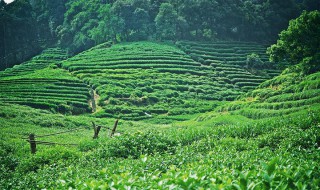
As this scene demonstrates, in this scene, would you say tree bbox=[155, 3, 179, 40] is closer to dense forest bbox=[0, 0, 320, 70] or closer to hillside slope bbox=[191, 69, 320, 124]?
dense forest bbox=[0, 0, 320, 70]

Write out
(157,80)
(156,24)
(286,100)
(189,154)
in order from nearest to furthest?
(189,154), (286,100), (157,80), (156,24)

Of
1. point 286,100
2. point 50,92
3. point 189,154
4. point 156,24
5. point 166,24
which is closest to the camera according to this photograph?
point 189,154

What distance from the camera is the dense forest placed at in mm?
80125

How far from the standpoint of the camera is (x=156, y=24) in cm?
8006

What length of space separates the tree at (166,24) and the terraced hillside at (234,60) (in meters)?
5.75

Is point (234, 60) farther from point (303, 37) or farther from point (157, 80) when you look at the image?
point (303, 37)

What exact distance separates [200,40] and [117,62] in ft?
87.9

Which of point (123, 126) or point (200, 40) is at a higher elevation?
point (200, 40)

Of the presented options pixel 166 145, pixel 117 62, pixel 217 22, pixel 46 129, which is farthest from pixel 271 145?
pixel 217 22

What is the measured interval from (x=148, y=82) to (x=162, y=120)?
1280 cm

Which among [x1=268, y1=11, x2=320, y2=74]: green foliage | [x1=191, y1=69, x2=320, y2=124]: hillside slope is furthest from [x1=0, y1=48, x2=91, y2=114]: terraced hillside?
[x1=268, y1=11, x2=320, y2=74]: green foliage

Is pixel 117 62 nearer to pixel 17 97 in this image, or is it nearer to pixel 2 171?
pixel 17 97

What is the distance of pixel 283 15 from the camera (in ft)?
276

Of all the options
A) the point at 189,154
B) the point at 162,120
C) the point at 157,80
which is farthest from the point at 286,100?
the point at 157,80
